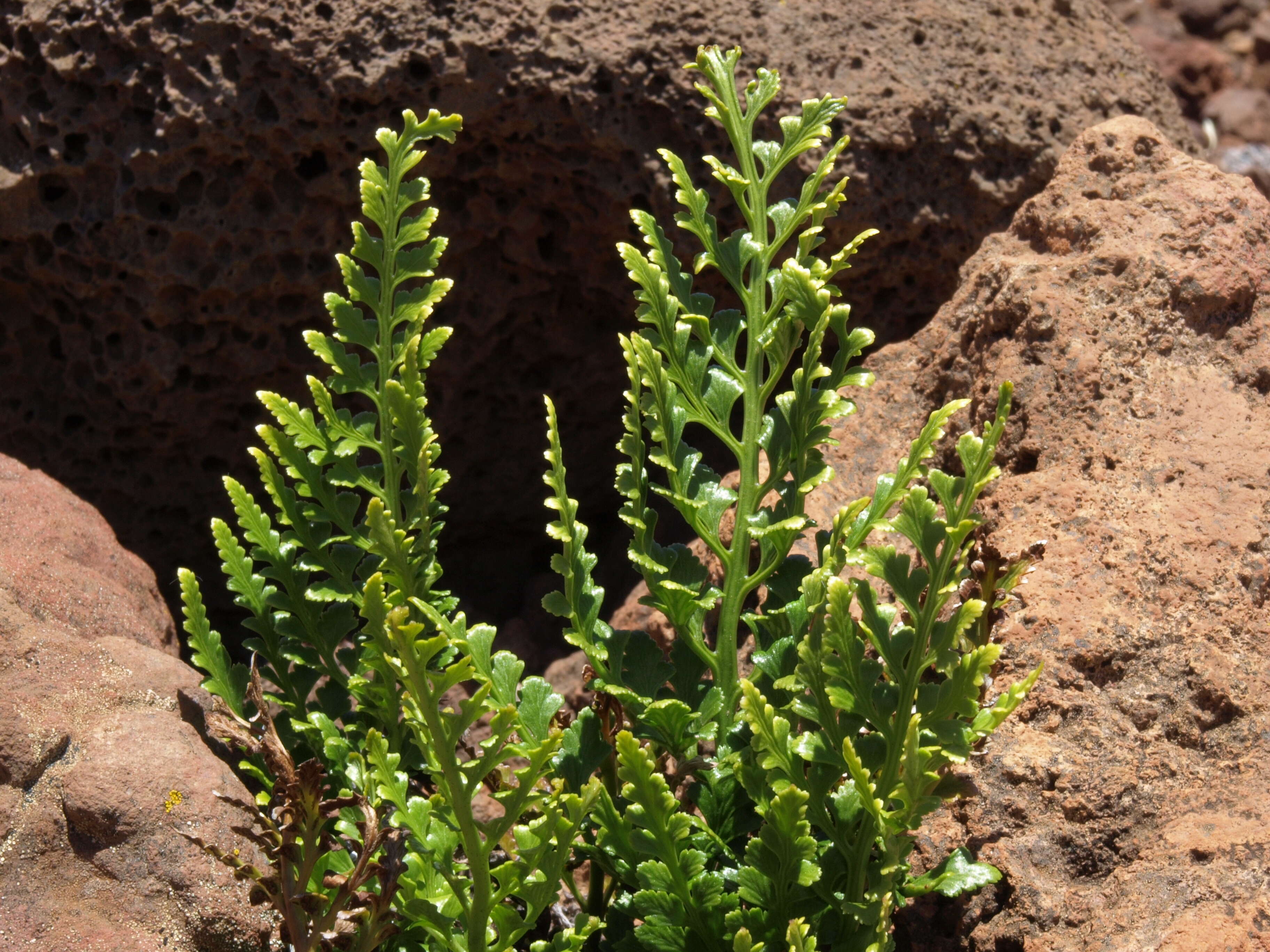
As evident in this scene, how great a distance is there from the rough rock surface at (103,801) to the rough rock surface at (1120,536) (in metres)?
1.03

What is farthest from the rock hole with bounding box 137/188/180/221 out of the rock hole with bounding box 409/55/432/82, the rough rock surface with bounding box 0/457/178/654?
the rough rock surface with bounding box 0/457/178/654

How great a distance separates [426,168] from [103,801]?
183 cm

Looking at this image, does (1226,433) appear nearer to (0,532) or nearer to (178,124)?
(0,532)

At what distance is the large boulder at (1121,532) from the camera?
189 cm

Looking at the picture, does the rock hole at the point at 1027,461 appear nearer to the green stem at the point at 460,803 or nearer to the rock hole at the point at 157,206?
the green stem at the point at 460,803

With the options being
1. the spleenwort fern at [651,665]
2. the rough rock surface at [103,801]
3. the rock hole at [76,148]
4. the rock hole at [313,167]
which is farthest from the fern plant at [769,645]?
the rock hole at [76,148]

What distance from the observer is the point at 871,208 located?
3.29 meters

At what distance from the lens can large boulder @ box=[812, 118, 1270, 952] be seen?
74.5 inches

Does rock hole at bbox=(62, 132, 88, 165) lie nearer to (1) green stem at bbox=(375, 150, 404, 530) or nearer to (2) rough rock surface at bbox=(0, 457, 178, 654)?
(2) rough rock surface at bbox=(0, 457, 178, 654)

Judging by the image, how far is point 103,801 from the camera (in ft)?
6.25

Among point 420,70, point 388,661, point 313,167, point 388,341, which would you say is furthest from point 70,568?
point 420,70

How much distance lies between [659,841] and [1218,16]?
23.7 ft

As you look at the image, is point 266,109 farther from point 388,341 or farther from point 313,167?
point 388,341

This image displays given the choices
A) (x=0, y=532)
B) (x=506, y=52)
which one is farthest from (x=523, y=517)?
(x=0, y=532)
